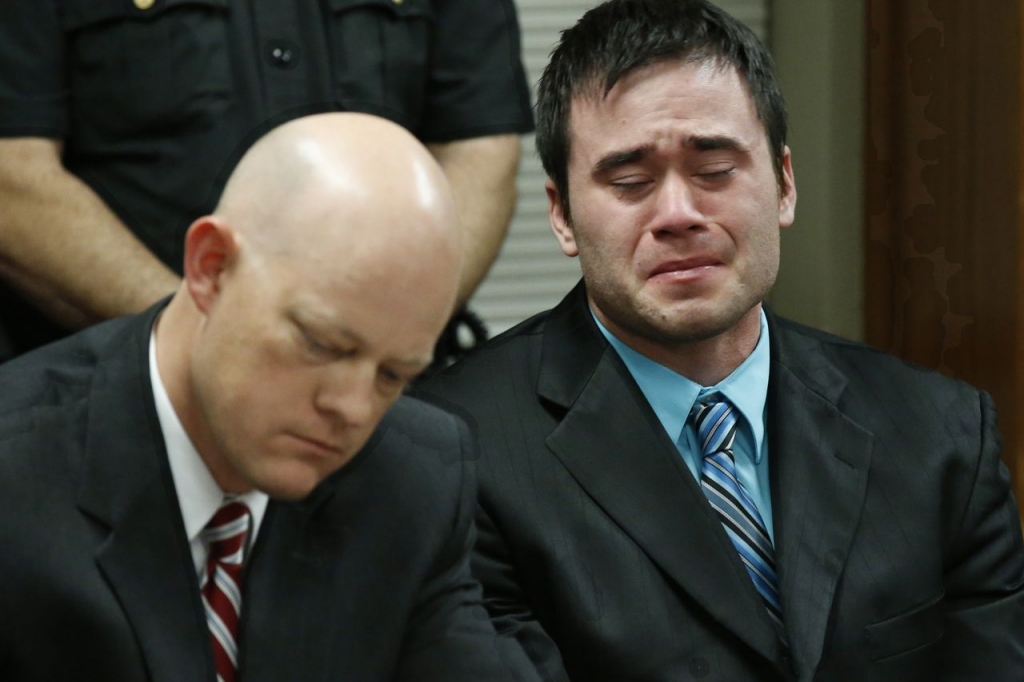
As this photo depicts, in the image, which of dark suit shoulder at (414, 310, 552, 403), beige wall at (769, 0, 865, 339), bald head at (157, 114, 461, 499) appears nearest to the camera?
bald head at (157, 114, 461, 499)

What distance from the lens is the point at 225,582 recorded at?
1.48 m

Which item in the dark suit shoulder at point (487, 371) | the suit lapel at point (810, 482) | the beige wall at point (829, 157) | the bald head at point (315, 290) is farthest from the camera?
the beige wall at point (829, 157)

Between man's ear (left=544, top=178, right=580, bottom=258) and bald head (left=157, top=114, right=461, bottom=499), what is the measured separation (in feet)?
2.68

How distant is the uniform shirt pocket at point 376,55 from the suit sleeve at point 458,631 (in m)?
0.74

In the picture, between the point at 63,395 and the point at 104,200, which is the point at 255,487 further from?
the point at 104,200

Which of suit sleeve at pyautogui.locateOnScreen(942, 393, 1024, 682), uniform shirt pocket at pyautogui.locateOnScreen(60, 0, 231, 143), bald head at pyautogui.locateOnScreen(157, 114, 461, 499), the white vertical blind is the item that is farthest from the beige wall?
bald head at pyautogui.locateOnScreen(157, 114, 461, 499)

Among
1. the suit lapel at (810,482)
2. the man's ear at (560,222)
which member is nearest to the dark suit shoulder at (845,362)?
the suit lapel at (810,482)

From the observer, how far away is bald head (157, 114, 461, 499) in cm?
132

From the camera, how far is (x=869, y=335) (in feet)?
12.0

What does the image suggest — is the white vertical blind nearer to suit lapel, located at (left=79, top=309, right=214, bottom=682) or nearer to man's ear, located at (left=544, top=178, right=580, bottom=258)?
man's ear, located at (left=544, top=178, right=580, bottom=258)

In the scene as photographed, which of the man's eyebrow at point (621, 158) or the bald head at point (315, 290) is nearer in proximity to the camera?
the bald head at point (315, 290)

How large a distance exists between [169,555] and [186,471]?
87 millimetres

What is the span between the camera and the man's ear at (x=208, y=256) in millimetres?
1348

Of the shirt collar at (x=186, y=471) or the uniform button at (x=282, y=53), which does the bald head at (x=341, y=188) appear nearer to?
the shirt collar at (x=186, y=471)
